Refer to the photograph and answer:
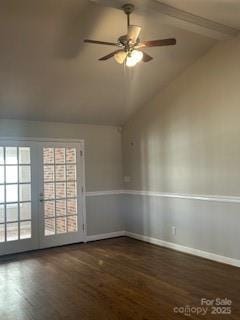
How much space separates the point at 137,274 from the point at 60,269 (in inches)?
45.2

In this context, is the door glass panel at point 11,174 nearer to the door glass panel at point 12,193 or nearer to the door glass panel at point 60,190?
the door glass panel at point 12,193

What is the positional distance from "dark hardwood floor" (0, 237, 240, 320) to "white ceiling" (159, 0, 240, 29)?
3.26 m

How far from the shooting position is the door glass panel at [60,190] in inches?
235

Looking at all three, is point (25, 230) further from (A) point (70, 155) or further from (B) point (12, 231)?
(A) point (70, 155)

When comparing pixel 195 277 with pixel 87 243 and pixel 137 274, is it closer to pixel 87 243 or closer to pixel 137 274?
pixel 137 274

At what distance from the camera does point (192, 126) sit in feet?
17.0

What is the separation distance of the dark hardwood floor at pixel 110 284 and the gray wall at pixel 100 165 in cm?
106

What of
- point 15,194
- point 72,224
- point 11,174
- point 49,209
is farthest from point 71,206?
point 11,174

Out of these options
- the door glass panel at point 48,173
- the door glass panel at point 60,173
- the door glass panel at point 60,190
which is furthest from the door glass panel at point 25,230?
the door glass panel at point 60,173

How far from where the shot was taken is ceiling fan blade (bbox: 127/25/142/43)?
314 cm

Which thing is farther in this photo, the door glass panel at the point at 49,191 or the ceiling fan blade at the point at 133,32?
the door glass panel at the point at 49,191

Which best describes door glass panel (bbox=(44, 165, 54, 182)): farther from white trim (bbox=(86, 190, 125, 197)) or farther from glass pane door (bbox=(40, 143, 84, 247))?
white trim (bbox=(86, 190, 125, 197))

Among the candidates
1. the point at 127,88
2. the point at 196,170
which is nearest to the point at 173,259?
the point at 196,170

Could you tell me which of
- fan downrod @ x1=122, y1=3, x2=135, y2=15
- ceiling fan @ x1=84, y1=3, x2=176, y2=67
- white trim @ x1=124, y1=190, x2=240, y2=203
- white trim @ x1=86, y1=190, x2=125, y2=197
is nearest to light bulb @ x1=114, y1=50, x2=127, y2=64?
ceiling fan @ x1=84, y1=3, x2=176, y2=67
